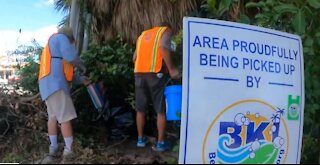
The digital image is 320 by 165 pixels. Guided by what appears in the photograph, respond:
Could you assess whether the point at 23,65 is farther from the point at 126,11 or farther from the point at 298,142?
the point at 298,142

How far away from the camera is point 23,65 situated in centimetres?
759

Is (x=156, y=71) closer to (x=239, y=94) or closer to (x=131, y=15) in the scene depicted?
(x=239, y=94)

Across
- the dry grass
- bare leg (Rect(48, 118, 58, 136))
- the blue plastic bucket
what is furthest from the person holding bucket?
the dry grass

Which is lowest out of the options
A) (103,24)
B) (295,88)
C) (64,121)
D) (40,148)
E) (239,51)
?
(40,148)

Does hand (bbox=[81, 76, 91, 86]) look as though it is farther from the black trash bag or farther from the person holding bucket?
the person holding bucket

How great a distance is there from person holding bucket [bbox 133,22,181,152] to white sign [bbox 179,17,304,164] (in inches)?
66.9

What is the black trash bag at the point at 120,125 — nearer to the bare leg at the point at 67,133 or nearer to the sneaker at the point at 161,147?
the sneaker at the point at 161,147

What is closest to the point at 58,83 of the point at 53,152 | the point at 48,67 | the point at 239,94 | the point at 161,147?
the point at 48,67

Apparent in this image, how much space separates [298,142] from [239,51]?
1006mm

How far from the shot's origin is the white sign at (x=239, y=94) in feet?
11.7

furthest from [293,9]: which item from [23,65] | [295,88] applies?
[23,65]

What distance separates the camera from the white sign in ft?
11.7

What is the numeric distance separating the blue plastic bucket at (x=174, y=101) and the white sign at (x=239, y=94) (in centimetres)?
114

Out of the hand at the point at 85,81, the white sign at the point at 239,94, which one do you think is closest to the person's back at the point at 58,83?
the hand at the point at 85,81
